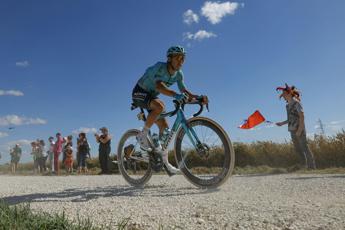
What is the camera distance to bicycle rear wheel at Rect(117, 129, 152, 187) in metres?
6.48

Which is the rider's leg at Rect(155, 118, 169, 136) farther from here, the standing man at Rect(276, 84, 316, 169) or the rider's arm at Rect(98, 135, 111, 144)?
the rider's arm at Rect(98, 135, 111, 144)

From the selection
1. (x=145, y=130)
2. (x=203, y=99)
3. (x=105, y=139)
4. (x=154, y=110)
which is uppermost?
(x=105, y=139)

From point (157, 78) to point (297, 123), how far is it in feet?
18.4

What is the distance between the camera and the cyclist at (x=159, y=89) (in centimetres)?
575

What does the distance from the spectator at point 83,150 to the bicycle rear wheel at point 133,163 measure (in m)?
8.59

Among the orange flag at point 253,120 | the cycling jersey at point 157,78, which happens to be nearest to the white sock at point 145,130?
the cycling jersey at point 157,78

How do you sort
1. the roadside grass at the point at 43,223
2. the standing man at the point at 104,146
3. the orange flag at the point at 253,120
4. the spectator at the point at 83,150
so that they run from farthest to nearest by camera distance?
the spectator at the point at 83,150
the standing man at the point at 104,146
the orange flag at the point at 253,120
the roadside grass at the point at 43,223

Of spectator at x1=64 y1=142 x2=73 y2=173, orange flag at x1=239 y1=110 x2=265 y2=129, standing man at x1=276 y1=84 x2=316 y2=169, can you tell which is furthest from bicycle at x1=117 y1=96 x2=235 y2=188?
spectator at x1=64 y1=142 x2=73 y2=173

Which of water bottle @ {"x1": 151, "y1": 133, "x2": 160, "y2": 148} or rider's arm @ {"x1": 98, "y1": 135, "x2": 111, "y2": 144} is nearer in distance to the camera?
water bottle @ {"x1": 151, "y1": 133, "x2": 160, "y2": 148}

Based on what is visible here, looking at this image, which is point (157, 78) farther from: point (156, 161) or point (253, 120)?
point (253, 120)

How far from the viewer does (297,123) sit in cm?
1013

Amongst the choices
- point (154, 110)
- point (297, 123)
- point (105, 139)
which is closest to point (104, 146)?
point (105, 139)

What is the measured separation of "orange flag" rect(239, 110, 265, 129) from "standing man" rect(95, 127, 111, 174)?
4685 millimetres

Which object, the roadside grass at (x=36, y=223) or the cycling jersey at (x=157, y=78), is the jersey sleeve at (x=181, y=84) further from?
the roadside grass at (x=36, y=223)
